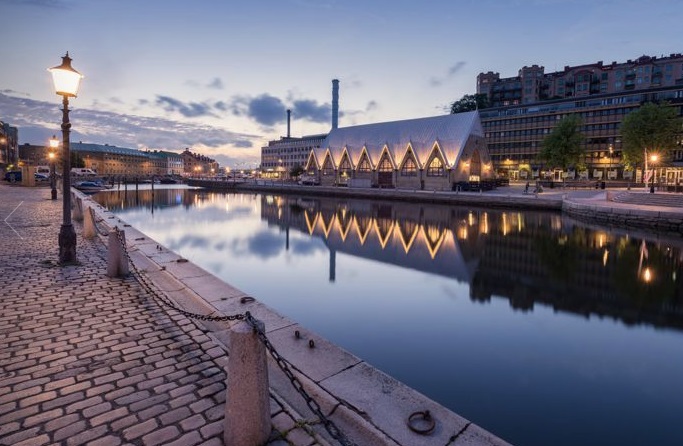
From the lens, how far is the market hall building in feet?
179

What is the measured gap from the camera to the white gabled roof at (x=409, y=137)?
5534 centimetres

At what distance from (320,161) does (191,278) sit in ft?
212

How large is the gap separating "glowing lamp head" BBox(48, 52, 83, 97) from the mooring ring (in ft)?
36.8

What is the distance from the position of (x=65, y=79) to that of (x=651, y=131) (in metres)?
68.8

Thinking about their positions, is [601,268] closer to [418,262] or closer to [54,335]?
[418,262]

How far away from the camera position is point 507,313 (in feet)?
32.3

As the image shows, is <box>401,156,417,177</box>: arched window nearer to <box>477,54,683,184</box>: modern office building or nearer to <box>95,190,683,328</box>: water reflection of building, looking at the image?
<box>477,54,683,184</box>: modern office building

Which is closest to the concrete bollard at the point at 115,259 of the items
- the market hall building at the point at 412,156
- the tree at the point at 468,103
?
the market hall building at the point at 412,156

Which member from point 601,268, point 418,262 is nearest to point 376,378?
point 418,262

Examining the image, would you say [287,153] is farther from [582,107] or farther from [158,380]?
[158,380]

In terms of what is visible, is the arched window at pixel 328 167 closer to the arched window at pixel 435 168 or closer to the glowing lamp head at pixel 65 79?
the arched window at pixel 435 168

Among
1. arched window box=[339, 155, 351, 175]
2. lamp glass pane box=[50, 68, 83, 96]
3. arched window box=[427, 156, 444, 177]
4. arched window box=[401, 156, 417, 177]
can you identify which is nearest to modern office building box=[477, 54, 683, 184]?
arched window box=[427, 156, 444, 177]

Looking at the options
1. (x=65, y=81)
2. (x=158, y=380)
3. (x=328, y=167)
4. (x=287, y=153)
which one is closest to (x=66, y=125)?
(x=65, y=81)

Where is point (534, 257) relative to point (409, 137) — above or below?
below
